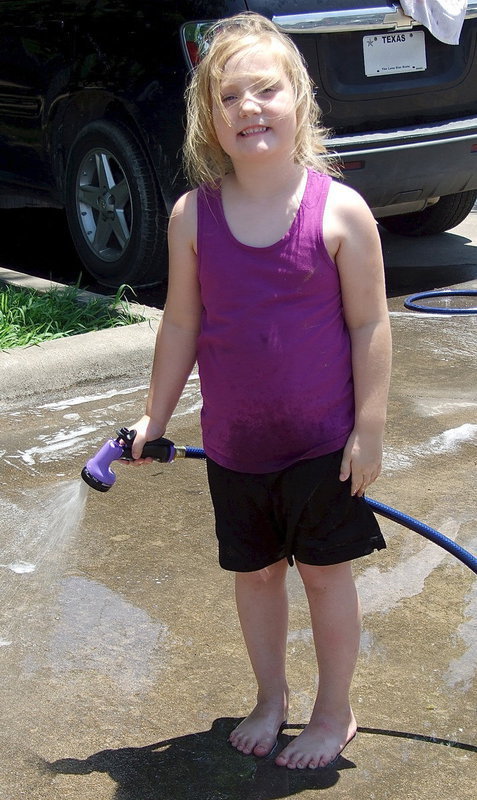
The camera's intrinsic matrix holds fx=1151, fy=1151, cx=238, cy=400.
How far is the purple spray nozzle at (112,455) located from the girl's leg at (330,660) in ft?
1.21

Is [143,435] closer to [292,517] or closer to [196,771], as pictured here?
[292,517]

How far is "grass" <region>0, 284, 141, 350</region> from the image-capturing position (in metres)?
4.85

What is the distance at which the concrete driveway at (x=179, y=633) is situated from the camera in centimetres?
238

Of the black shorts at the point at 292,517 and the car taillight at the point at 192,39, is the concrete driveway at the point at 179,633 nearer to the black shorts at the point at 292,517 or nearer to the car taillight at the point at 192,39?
the black shorts at the point at 292,517

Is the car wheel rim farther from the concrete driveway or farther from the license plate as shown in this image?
the concrete driveway

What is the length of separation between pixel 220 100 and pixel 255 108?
8cm

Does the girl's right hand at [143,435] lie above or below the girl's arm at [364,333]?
below

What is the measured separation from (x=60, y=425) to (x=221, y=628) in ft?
5.12

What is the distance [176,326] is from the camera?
240 cm

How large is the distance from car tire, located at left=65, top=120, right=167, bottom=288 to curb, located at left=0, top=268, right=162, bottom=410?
742 millimetres

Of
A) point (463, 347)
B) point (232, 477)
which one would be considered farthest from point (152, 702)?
point (463, 347)

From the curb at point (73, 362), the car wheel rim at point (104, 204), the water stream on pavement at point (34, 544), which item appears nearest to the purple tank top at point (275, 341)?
the water stream on pavement at point (34, 544)

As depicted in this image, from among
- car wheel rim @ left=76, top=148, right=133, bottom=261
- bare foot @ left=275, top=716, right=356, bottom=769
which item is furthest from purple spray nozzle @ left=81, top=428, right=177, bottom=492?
car wheel rim @ left=76, top=148, right=133, bottom=261

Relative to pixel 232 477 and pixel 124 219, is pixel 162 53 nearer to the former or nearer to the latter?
pixel 124 219
